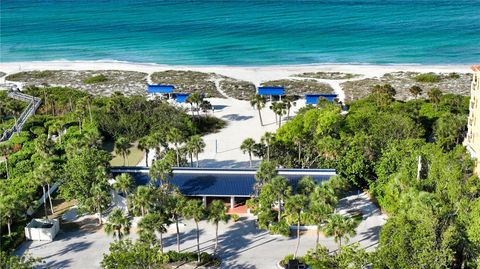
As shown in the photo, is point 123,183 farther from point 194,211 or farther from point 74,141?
point 74,141

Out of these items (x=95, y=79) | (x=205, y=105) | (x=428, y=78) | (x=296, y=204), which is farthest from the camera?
(x=95, y=79)

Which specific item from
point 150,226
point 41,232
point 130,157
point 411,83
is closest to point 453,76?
point 411,83

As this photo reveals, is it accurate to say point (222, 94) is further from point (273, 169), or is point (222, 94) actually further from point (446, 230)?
point (446, 230)

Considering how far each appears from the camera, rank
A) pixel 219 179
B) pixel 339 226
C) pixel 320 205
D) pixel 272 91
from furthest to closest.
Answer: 1. pixel 272 91
2. pixel 219 179
3. pixel 320 205
4. pixel 339 226

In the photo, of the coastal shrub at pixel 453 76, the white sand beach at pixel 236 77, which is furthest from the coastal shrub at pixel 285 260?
the coastal shrub at pixel 453 76

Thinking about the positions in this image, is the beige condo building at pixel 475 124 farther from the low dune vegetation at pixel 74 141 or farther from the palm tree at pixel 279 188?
the low dune vegetation at pixel 74 141

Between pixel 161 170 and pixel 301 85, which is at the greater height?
pixel 301 85

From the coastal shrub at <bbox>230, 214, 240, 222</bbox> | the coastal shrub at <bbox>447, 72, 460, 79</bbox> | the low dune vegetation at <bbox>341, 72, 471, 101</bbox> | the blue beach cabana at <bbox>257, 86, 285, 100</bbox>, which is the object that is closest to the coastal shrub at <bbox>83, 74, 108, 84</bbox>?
the blue beach cabana at <bbox>257, 86, 285, 100</bbox>
